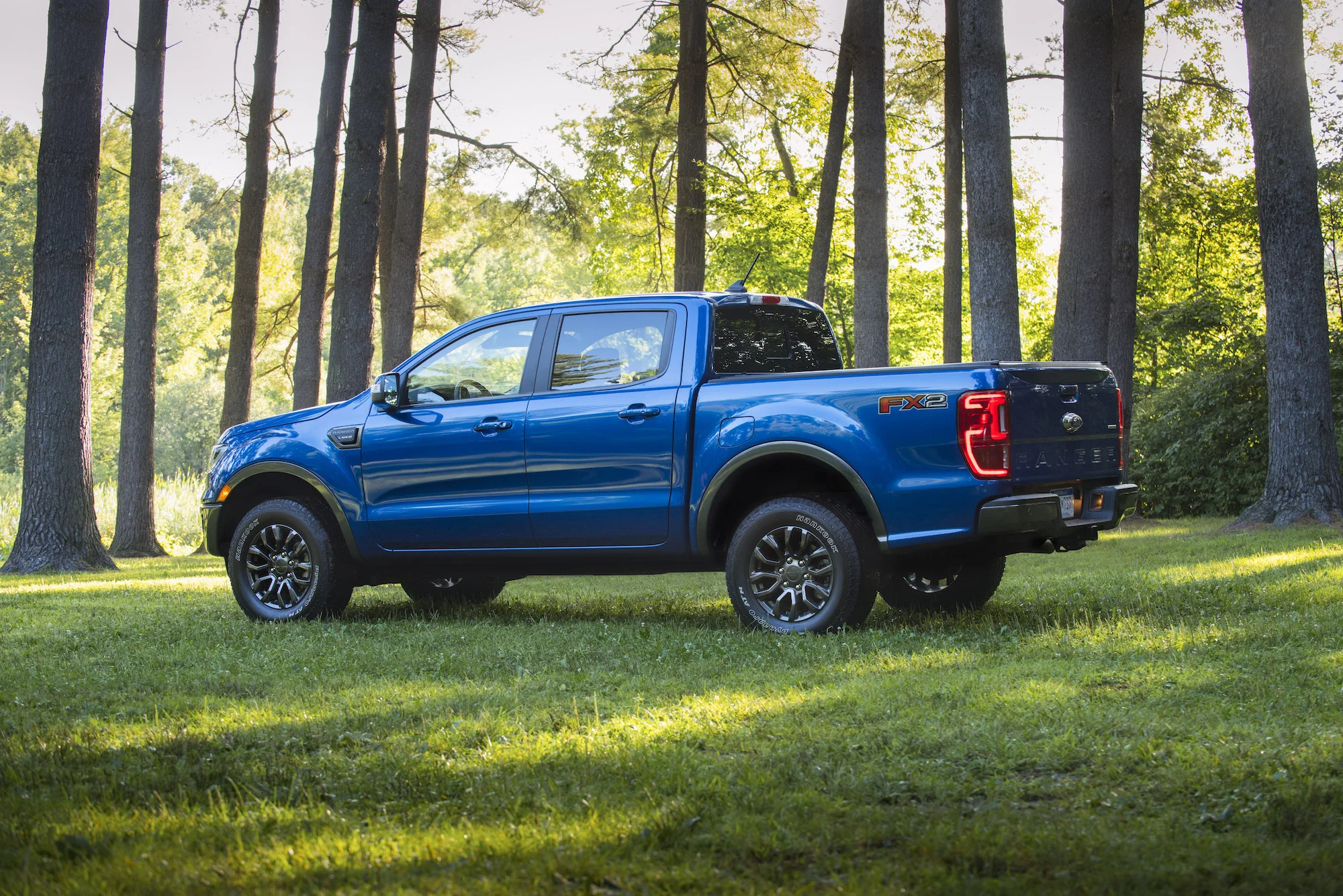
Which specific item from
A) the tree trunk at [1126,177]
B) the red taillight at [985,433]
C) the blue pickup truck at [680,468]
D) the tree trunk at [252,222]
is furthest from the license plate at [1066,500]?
the tree trunk at [252,222]

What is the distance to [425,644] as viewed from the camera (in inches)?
290

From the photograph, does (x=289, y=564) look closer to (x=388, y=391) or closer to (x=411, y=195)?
(x=388, y=391)

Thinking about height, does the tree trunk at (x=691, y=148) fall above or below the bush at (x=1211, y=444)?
above

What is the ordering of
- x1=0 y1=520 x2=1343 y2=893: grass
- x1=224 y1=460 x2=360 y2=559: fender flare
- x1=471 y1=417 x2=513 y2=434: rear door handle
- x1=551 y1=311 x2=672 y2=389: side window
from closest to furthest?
x1=0 y1=520 x2=1343 y2=893: grass < x1=551 y1=311 x2=672 y2=389: side window < x1=471 y1=417 x2=513 y2=434: rear door handle < x1=224 y1=460 x2=360 y2=559: fender flare

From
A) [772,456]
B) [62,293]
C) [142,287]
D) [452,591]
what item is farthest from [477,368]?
[142,287]

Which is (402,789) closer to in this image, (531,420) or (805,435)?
(805,435)

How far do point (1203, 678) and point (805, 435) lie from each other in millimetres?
2482

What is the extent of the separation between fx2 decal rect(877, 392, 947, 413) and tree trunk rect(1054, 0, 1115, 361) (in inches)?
371

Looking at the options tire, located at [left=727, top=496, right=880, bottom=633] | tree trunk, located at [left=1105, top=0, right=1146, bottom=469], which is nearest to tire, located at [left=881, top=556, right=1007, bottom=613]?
tire, located at [left=727, top=496, right=880, bottom=633]

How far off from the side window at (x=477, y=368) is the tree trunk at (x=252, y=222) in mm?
13362

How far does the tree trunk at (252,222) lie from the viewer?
69.9 ft

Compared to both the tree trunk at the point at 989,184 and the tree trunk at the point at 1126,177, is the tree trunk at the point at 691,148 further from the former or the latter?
the tree trunk at the point at 1126,177

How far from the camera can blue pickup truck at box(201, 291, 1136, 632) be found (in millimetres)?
6879

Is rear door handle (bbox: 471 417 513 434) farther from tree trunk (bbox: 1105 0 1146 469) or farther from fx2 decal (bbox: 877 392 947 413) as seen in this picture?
tree trunk (bbox: 1105 0 1146 469)
